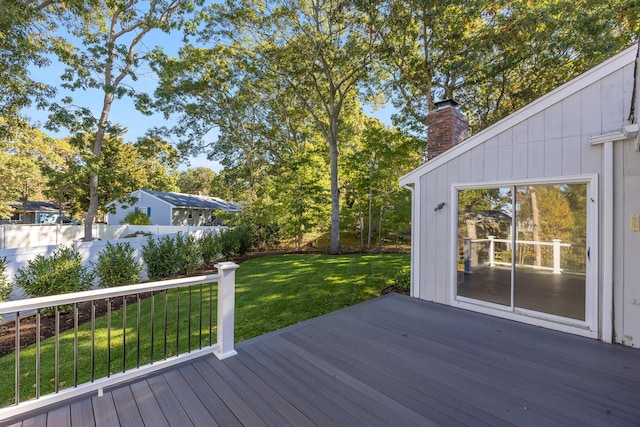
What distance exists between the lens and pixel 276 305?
17.0ft

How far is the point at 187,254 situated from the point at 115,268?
2146 mm

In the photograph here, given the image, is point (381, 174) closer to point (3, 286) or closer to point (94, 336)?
point (94, 336)

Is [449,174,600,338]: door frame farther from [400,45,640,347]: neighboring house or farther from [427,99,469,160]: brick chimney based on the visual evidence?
[427,99,469,160]: brick chimney

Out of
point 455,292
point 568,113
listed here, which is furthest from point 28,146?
point 568,113

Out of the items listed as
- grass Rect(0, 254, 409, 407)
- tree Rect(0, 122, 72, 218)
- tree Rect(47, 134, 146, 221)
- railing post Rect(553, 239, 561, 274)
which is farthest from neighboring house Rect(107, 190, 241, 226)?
railing post Rect(553, 239, 561, 274)

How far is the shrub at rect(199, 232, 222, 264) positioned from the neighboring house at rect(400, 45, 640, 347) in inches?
280

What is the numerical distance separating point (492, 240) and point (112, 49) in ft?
44.6

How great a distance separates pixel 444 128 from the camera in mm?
5332

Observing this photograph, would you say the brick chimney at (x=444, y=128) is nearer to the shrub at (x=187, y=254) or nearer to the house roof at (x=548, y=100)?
the house roof at (x=548, y=100)

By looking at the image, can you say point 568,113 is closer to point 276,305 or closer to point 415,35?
point 276,305

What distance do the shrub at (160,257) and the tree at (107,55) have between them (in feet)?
15.3

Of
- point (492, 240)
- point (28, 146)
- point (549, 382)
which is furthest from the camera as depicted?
point (28, 146)

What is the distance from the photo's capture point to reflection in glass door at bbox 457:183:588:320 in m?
3.80

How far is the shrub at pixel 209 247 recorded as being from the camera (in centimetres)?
950
